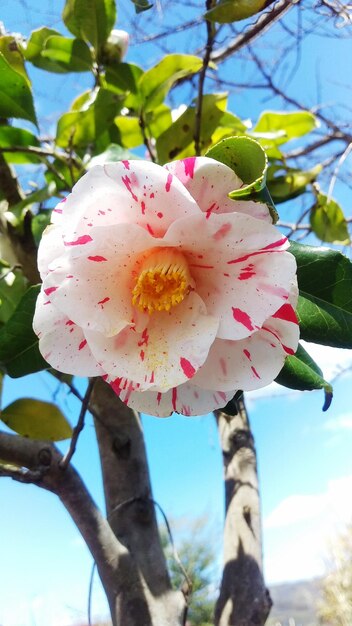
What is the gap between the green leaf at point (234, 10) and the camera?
590 millimetres

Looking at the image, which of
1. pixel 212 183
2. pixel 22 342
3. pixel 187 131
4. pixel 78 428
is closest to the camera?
pixel 212 183

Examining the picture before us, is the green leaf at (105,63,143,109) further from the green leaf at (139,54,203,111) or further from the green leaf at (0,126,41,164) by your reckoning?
the green leaf at (0,126,41,164)

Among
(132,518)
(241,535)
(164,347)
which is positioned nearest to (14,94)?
(164,347)

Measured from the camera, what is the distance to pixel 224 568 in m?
0.96

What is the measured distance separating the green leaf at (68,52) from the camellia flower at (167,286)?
594 millimetres

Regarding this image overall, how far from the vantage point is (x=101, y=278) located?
0.42 m

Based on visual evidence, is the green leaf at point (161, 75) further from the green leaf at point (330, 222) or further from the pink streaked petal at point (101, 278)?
the pink streaked petal at point (101, 278)

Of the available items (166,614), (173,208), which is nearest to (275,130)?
(173,208)

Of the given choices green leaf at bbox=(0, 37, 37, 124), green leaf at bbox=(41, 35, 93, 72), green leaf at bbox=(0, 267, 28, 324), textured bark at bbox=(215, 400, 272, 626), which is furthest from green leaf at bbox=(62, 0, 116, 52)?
textured bark at bbox=(215, 400, 272, 626)

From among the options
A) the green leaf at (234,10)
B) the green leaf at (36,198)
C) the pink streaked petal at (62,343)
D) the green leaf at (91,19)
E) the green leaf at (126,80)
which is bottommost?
the pink streaked petal at (62,343)

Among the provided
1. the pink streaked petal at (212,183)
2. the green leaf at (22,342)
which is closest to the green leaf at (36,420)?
the green leaf at (22,342)

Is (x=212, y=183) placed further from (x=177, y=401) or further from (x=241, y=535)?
(x=241, y=535)

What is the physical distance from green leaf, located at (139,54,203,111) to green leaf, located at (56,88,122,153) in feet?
0.24

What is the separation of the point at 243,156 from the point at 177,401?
0.65ft
